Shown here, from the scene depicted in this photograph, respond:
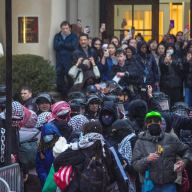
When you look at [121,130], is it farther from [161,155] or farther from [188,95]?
[188,95]

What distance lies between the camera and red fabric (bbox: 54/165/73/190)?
26.4 feet

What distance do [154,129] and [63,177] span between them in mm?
1599

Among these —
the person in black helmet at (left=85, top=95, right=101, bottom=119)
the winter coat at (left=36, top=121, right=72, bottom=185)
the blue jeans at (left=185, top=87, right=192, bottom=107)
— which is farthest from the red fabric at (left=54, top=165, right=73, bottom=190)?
the blue jeans at (left=185, top=87, right=192, bottom=107)

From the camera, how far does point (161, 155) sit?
923cm

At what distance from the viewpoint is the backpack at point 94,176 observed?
7.98 m

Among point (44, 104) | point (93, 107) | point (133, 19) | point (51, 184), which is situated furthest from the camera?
point (133, 19)

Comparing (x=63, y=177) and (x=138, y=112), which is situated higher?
(x=138, y=112)

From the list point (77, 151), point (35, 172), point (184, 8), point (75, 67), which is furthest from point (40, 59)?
point (184, 8)

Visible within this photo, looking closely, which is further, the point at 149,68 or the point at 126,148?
the point at 149,68

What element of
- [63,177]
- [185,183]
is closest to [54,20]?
[185,183]

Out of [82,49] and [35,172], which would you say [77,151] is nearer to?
[35,172]

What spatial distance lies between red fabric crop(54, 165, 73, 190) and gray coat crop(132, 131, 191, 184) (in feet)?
4.38

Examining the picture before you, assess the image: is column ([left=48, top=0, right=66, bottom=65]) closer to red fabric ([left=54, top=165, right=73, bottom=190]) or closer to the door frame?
the door frame

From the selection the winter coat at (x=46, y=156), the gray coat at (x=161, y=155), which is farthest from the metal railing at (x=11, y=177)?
the gray coat at (x=161, y=155)
